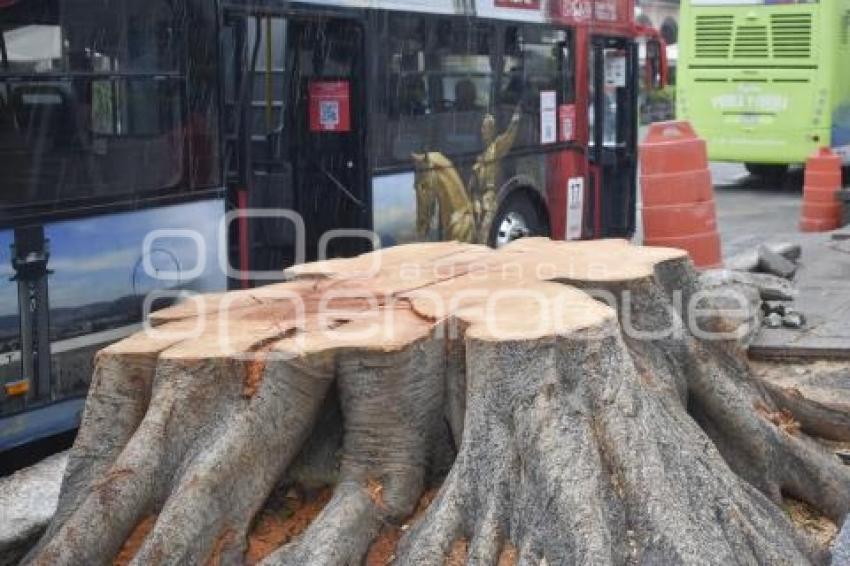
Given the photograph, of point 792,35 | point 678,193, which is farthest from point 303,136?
point 792,35

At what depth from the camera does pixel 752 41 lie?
1834cm

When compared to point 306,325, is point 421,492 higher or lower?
lower

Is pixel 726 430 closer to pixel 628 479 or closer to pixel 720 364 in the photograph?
pixel 720 364

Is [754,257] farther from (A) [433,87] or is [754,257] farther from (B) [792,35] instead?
(B) [792,35]

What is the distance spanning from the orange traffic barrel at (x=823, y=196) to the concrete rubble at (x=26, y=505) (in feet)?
35.4

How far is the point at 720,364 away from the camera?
5.55 meters

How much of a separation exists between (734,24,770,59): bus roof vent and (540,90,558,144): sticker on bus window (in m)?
8.52

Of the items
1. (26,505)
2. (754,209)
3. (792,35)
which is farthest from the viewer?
(792,35)

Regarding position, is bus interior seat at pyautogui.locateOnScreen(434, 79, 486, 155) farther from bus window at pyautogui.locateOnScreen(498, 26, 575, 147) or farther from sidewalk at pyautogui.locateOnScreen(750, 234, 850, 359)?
sidewalk at pyautogui.locateOnScreen(750, 234, 850, 359)

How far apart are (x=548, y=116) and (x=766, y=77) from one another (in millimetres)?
8791

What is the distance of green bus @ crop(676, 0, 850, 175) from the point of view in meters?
18.0

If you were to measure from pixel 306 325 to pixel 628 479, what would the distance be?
55.0 inches

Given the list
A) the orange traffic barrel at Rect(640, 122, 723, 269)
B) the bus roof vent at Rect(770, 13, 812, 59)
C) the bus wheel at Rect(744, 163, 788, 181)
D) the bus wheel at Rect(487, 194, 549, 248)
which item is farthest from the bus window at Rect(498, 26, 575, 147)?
the bus wheel at Rect(744, 163, 788, 181)

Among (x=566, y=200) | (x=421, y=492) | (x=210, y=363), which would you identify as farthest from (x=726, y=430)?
(x=566, y=200)
